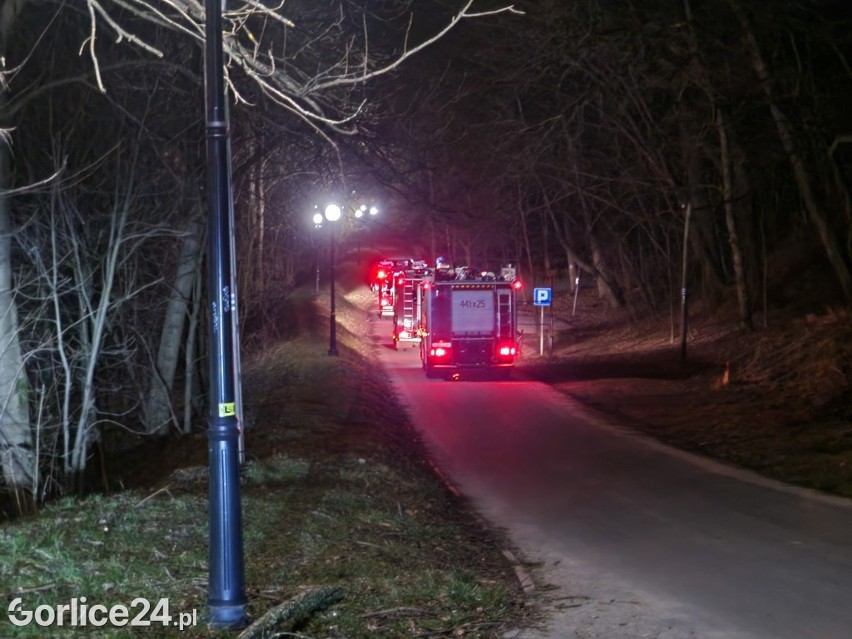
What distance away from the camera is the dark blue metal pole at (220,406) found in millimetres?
6363

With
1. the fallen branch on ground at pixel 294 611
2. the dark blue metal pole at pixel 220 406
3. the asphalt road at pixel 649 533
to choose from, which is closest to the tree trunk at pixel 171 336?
the asphalt road at pixel 649 533

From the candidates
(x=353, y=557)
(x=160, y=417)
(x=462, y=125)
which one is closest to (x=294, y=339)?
(x=462, y=125)

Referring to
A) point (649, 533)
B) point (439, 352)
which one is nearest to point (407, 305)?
point (439, 352)

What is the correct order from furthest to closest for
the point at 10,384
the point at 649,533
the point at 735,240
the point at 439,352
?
the point at 735,240 < the point at 439,352 < the point at 10,384 < the point at 649,533

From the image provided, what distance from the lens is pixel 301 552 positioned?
28.3ft

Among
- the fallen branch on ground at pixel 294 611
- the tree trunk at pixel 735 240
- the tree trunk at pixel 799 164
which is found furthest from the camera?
the tree trunk at pixel 735 240

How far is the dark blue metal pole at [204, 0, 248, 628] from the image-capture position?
6.36 meters

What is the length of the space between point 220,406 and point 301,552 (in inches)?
103

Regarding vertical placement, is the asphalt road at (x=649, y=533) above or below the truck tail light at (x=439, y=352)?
below

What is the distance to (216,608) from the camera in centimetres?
638

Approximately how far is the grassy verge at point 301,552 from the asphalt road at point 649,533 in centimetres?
60

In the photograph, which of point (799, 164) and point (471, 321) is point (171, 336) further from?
point (799, 164)

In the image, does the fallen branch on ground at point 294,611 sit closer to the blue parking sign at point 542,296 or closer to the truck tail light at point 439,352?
the truck tail light at point 439,352

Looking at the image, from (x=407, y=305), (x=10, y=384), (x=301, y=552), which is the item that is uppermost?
(x=407, y=305)
